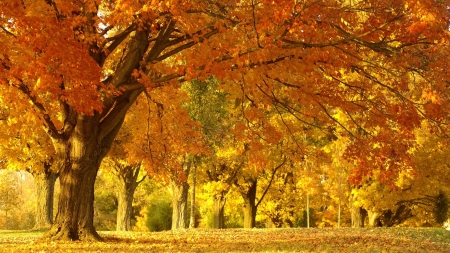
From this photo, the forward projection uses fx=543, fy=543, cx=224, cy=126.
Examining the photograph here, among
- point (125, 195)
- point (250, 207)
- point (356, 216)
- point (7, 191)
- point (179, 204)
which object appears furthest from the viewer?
point (7, 191)

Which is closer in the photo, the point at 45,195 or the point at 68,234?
the point at 68,234

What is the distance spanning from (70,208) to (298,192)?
1002 inches

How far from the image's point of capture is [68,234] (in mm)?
13531

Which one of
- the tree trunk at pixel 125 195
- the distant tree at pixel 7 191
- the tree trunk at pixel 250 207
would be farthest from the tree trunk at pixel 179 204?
the distant tree at pixel 7 191

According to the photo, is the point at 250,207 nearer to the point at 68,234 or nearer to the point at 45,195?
the point at 45,195

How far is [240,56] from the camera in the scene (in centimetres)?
1166

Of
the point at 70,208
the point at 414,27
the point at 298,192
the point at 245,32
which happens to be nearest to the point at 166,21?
the point at 245,32

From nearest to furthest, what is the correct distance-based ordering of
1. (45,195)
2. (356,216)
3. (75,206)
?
(75,206) → (45,195) → (356,216)

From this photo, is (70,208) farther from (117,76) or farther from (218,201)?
(218,201)

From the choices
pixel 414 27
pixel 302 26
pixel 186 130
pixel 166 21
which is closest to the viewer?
pixel 414 27

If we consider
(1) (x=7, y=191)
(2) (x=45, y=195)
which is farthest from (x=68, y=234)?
(1) (x=7, y=191)

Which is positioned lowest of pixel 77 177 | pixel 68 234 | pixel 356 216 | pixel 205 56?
pixel 68 234

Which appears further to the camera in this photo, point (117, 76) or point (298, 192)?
point (298, 192)

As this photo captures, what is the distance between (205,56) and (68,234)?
5.63 m
